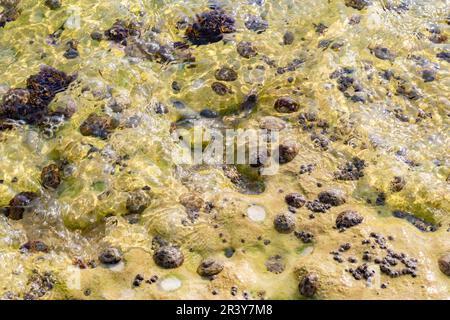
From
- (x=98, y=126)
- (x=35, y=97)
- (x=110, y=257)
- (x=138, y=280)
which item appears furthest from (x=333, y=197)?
(x=35, y=97)

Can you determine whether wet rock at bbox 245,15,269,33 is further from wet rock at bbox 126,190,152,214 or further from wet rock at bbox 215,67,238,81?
wet rock at bbox 126,190,152,214

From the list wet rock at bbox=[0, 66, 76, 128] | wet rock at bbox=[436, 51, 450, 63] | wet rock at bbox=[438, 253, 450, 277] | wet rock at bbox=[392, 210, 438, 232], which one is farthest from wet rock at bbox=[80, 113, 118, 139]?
wet rock at bbox=[436, 51, 450, 63]

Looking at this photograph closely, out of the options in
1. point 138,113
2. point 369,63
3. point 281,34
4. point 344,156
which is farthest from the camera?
point 281,34

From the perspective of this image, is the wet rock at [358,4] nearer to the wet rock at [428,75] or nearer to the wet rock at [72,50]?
the wet rock at [428,75]

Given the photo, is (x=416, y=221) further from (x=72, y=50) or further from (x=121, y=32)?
(x=72, y=50)

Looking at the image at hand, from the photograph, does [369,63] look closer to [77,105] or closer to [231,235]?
[231,235]

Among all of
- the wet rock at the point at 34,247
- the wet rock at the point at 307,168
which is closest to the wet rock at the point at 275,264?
the wet rock at the point at 307,168

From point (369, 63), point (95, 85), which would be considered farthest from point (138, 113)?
point (369, 63)
